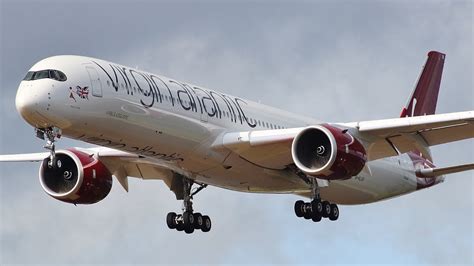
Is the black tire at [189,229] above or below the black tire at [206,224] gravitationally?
below

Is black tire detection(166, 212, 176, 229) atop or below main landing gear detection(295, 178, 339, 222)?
below

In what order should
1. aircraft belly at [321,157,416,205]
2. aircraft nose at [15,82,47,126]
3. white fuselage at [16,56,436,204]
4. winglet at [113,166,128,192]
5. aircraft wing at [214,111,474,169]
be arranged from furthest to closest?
winglet at [113,166,128,192] → aircraft belly at [321,157,416,205] → aircraft wing at [214,111,474,169] → white fuselage at [16,56,436,204] → aircraft nose at [15,82,47,126]

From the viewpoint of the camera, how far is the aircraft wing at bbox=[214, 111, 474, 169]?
149 ft

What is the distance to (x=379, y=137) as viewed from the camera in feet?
153

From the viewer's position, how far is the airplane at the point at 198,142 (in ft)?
141

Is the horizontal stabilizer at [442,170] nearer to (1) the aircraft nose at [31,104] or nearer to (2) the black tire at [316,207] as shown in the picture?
(2) the black tire at [316,207]

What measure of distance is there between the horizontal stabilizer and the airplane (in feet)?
0.16

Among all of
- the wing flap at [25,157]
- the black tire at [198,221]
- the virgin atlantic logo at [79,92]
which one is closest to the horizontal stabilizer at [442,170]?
the black tire at [198,221]

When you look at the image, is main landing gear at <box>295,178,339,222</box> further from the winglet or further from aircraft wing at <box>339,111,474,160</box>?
the winglet

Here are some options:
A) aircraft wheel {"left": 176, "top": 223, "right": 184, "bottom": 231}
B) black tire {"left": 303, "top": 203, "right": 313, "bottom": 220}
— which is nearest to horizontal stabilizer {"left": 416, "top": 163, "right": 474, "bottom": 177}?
black tire {"left": 303, "top": 203, "right": 313, "bottom": 220}

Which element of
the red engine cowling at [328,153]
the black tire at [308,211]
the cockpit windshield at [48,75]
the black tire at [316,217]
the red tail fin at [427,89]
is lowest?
the black tire at [316,217]

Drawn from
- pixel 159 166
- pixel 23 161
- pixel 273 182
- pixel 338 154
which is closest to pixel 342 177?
pixel 338 154

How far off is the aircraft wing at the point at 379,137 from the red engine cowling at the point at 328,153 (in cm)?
60

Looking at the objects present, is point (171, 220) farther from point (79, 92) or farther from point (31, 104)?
point (31, 104)
